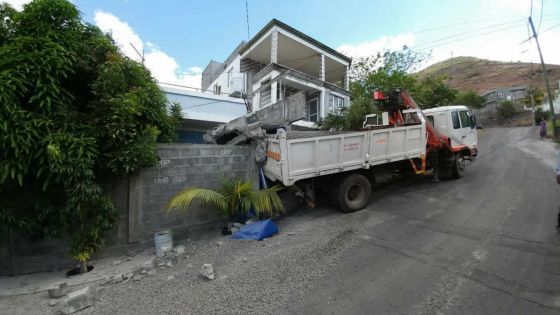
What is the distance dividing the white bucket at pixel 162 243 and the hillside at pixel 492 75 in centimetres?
6291

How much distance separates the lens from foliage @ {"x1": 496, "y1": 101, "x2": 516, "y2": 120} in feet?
122

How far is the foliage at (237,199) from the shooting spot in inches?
226

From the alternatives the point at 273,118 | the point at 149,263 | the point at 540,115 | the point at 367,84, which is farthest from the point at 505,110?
the point at 149,263

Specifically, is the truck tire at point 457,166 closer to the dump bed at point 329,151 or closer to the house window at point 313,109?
the dump bed at point 329,151

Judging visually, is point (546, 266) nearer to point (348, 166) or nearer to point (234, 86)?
point (348, 166)

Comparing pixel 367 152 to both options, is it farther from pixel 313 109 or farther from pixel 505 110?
pixel 505 110

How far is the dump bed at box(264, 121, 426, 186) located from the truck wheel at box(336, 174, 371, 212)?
284 millimetres

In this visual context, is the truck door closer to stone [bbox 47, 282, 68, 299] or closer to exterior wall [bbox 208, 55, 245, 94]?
stone [bbox 47, 282, 68, 299]

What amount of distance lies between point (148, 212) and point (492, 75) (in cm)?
9103

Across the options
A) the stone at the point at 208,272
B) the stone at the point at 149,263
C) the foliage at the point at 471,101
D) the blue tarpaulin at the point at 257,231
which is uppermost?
the foliage at the point at 471,101

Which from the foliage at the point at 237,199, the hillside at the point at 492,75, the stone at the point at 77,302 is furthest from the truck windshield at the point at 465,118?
the hillside at the point at 492,75

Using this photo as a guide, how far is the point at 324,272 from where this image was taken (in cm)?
387

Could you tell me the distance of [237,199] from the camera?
604 centimetres

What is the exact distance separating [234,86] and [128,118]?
1380cm
